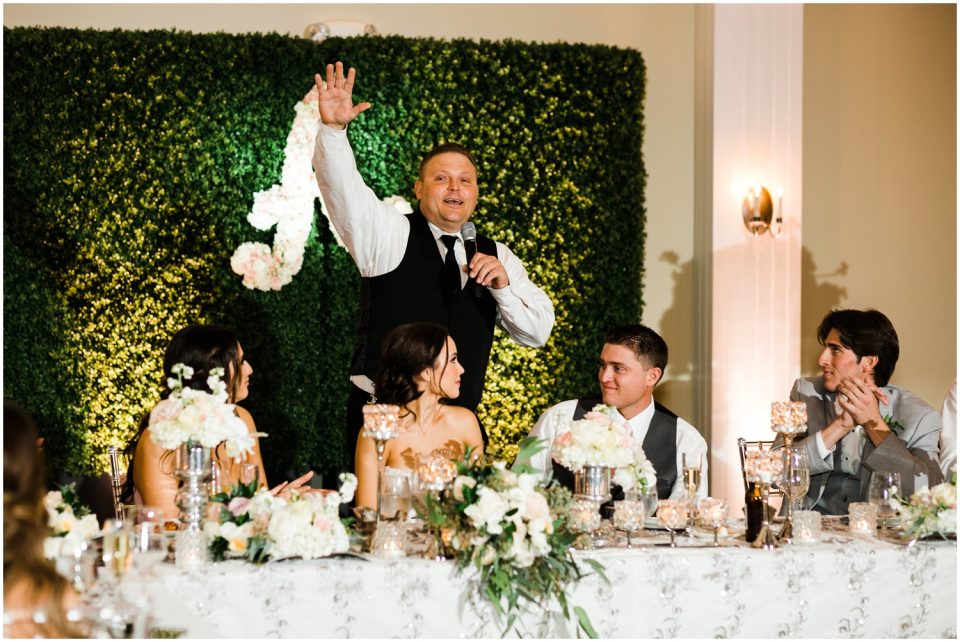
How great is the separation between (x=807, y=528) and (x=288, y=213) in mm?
3718

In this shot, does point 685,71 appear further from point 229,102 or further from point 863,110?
point 229,102

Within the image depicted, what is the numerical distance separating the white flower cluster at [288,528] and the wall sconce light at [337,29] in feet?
13.1

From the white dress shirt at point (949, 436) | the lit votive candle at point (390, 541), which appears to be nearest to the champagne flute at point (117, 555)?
the lit votive candle at point (390, 541)

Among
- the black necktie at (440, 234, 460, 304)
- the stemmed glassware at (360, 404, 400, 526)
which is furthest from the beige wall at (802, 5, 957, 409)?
the stemmed glassware at (360, 404, 400, 526)

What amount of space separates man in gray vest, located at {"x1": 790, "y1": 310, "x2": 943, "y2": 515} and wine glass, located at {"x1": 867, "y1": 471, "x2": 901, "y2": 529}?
28 centimetres

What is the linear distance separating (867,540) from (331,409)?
138 inches

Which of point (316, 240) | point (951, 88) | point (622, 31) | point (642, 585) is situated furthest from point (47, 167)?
point (951, 88)

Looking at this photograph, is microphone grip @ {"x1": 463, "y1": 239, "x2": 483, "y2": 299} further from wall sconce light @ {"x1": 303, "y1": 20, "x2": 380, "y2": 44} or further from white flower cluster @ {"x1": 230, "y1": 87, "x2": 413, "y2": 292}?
wall sconce light @ {"x1": 303, "y1": 20, "x2": 380, "y2": 44}

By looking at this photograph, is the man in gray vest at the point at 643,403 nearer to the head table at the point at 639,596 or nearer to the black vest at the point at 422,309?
the black vest at the point at 422,309

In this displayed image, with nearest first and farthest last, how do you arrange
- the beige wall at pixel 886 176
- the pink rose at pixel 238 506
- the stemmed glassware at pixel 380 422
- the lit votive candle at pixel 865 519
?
the pink rose at pixel 238 506
the stemmed glassware at pixel 380 422
the lit votive candle at pixel 865 519
the beige wall at pixel 886 176

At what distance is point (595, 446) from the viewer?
2.68 m

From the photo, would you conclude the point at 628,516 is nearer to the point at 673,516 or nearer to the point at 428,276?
the point at 673,516

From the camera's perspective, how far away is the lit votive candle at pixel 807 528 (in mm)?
2754

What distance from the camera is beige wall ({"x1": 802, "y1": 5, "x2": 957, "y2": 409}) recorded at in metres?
6.44
